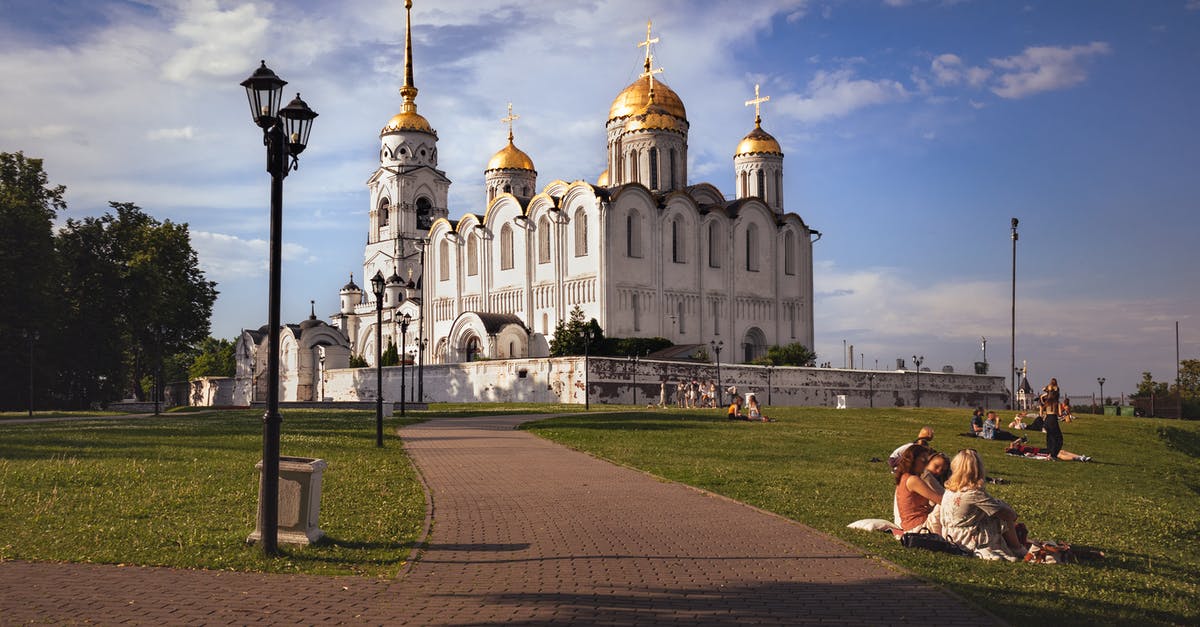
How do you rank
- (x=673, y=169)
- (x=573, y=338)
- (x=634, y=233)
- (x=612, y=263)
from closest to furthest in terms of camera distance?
(x=573, y=338) < (x=612, y=263) < (x=634, y=233) < (x=673, y=169)

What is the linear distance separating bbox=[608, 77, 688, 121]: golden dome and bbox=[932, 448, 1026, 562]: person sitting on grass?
196 feet

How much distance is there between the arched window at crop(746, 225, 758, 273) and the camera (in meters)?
69.1

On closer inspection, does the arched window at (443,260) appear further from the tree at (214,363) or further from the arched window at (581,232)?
the tree at (214,363)

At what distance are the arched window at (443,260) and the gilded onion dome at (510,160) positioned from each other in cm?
925

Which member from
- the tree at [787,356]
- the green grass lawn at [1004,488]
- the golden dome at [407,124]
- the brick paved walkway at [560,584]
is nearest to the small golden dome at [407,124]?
the golden dome at [407,124]

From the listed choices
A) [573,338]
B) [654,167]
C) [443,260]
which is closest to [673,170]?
[654,167]

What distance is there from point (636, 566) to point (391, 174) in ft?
243

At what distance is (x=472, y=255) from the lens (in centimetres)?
7250

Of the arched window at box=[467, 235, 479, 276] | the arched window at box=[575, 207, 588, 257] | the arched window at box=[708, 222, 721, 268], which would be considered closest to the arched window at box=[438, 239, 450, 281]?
the arched window at box=[467, 235, 479, 276]

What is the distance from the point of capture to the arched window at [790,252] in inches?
2803

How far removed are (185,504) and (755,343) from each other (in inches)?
2301

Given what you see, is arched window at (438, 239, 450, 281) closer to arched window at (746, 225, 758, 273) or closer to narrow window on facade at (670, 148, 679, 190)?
narrow window on facade at (670, 148, 679, 190)

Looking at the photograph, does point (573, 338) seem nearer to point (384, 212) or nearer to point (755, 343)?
point (755, 343)

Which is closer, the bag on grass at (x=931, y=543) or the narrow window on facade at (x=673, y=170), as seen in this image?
the bag on grass at (x=931, y=543)
